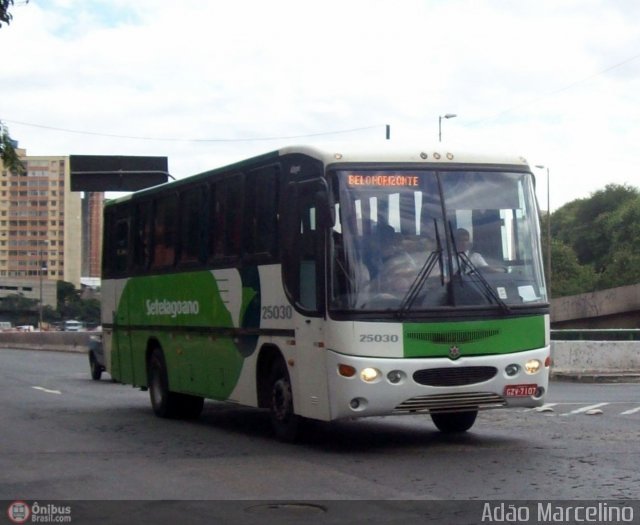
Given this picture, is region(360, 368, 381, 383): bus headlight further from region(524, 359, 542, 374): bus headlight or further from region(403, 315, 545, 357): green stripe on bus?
region(524, 359, 542, 374): bus headlight

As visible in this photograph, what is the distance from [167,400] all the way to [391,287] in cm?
600

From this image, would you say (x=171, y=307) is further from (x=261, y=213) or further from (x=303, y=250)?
(x=303, y=250)

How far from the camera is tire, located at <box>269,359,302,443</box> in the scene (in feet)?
42.5

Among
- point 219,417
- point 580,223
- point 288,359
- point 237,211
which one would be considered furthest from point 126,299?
point 580,223

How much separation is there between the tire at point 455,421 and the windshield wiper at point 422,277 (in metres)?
2.40

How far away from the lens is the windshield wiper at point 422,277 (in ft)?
38.9

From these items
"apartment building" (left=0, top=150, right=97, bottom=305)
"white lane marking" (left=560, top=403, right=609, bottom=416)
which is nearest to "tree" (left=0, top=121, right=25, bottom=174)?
"white lane marking" (left=560, top=403, right=609, bottom=416)

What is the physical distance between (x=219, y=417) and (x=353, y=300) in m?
6.03

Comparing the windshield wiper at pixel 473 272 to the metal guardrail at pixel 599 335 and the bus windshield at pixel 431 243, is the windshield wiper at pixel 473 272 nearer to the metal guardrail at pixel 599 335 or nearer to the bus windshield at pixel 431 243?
the bus windshield at pixel 431 243

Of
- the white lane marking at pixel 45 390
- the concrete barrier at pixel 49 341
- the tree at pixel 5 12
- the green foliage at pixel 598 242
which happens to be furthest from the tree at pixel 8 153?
the green foliage at pixel 598 242

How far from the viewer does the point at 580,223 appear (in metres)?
119

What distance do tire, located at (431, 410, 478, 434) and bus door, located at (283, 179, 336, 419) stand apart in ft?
6.90

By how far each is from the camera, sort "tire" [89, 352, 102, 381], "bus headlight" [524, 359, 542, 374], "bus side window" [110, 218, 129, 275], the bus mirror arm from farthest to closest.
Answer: "tire" [89, 352, 102, 381] < "bus side window" [110, 218, 129, 275] < "bus headlight" [524, 359, 542, 374] < the bus mirror arm

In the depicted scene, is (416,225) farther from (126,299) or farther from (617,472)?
(126,299)
